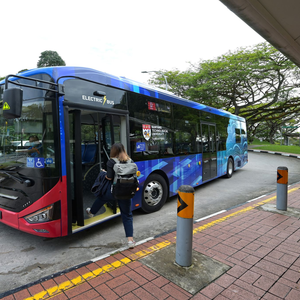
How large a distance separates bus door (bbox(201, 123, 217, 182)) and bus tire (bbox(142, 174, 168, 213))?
258cm

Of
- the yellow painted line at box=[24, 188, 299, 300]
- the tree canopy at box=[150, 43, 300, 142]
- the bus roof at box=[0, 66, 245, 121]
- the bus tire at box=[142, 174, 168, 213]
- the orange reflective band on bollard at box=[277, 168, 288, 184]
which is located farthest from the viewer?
the tree canopy at box=[150, 43, 300, 142]

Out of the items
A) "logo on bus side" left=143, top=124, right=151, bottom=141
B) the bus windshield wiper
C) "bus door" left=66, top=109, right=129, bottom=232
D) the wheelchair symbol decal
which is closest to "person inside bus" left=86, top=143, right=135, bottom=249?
"bus door" left=66, top=109, right=129, bottom=232

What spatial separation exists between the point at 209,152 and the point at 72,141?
572 centimetres

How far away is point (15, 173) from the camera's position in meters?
3.72

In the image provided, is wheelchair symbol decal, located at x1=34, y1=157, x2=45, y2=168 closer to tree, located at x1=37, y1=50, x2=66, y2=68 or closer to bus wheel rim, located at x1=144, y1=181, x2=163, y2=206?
bus wheel rim, located at x1=144, y1=181, x2=163, y2=206

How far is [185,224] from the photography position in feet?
9.95

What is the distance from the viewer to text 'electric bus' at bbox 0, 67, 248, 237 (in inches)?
138

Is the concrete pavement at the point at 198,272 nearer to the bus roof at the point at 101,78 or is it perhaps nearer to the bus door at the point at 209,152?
the bus roof at the point at 101,78

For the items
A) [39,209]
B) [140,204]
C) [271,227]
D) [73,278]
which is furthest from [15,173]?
[271,227]

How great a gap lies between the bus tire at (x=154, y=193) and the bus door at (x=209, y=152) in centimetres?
258

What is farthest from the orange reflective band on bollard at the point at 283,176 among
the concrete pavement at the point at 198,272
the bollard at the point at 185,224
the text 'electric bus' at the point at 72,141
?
→ the bollard at the point at 185,224

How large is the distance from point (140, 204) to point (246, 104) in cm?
2465

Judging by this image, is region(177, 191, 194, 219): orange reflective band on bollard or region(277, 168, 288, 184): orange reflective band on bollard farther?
region(277, 168, 288, 184): orange reflective band on bollard

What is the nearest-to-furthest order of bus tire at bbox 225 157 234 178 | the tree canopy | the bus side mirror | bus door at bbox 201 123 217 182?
the bus side mirror, bus door at bbox 201 123 217 182, bus tire at bbox 225 157 234 178, the tree canopy
